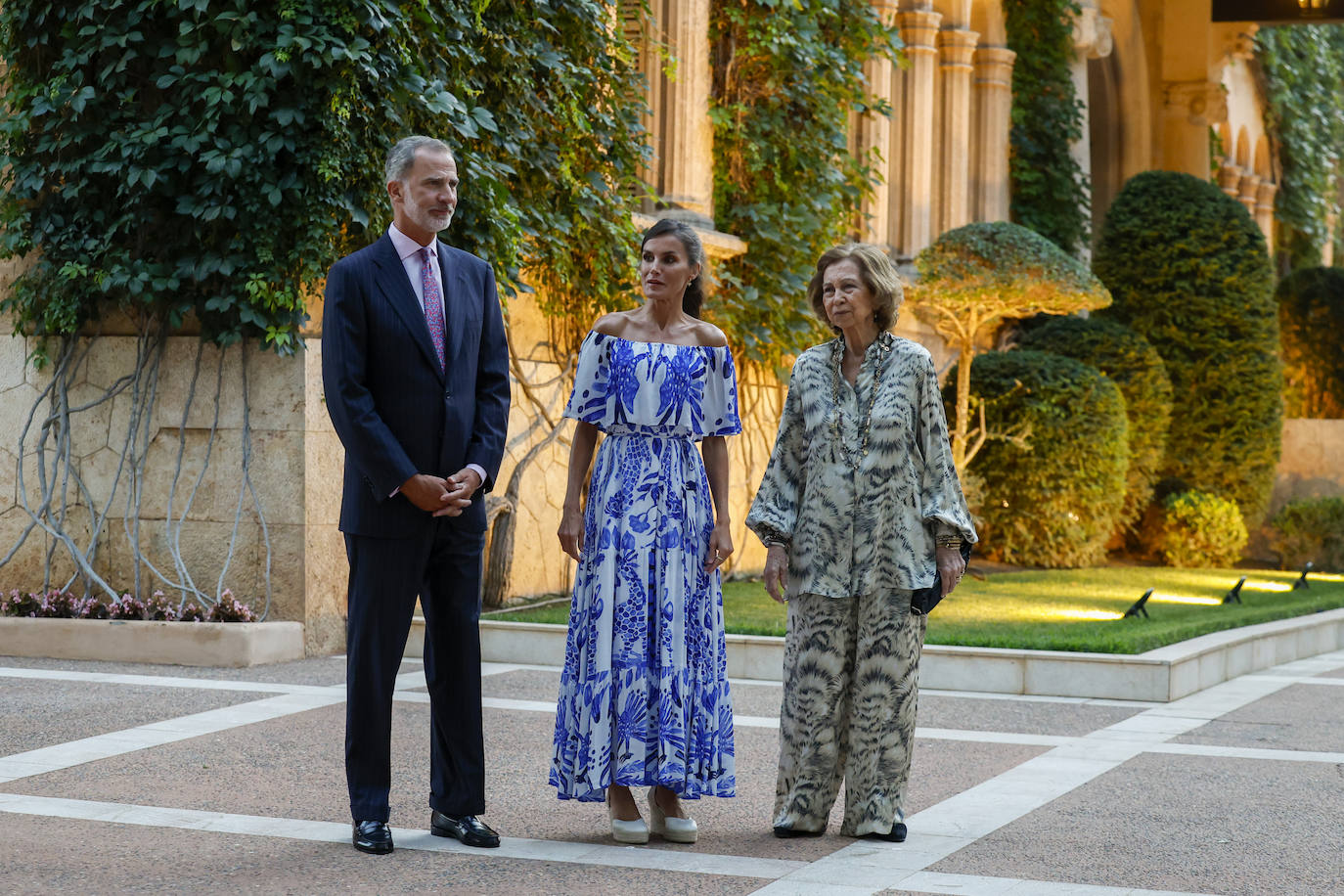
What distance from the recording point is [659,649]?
4.57 m

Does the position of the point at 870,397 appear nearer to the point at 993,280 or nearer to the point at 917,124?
the point at 993,280

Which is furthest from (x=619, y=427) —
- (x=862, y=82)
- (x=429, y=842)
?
(x=862, y=82)

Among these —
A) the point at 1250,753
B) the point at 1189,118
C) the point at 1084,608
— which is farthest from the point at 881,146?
the point at 1250,753

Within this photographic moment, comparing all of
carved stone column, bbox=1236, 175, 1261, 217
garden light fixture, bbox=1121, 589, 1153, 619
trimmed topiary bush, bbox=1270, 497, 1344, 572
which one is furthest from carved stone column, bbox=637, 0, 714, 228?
carved stone column, bbox=1236, 175, 1261, 217

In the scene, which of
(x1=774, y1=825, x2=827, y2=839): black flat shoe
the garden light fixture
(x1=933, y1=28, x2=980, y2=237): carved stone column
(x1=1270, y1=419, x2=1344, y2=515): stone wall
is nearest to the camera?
(x1=774, y1=825, x2=827, y2=839): black flat shoe

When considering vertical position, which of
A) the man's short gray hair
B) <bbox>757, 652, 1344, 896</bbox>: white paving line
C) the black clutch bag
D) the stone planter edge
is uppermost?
the man's short gray hair

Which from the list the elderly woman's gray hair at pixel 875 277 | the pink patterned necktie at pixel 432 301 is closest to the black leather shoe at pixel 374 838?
the pink patterned necktie at pixel 432 301

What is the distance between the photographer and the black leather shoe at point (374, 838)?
14.1 feet

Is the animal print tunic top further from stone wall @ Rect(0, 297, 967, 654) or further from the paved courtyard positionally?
stone wall @ Rect(0, 297, 967, 654)

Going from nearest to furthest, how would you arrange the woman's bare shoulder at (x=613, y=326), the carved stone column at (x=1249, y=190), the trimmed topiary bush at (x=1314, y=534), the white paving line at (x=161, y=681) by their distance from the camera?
1. the woman's bare shoulder at (x=613, y=326)
2. the white paving line at (x=161, y=681)
3. the trimmed topiary bush at (x=1314, y=534)
4. the carved stone column at (x=1249, y=190)

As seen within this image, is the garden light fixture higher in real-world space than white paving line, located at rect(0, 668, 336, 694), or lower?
higher

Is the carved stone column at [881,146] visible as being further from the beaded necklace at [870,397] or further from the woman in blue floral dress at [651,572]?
the woman in blue floral dress at [651,572]

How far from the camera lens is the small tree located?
11867mm

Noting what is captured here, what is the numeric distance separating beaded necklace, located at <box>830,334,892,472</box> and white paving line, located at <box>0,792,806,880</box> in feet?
3.80
